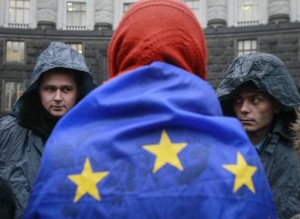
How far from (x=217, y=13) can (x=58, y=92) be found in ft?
64.0

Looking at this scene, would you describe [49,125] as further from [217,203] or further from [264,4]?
[264,4]

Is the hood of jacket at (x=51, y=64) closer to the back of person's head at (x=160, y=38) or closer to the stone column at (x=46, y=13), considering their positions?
the back of person's head at (x=160, y=38)

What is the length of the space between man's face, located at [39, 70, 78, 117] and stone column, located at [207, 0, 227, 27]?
19196mm

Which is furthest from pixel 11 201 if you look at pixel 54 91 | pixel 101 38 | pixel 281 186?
pixel 101 38

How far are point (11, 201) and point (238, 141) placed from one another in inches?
36.2

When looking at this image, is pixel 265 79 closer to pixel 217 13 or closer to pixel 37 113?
pixel 37 113

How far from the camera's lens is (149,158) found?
158 centimetres

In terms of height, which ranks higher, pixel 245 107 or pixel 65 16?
pixel 65 16

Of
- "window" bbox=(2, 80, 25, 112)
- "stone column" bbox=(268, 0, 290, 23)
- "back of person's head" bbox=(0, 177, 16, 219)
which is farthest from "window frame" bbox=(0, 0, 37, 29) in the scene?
"back of person's head" bbox=(0, 177, 16, 219)

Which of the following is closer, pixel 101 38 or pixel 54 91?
pixel 54 91

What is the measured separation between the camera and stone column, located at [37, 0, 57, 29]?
22.8 metres

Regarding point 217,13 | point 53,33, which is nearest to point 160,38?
point 217,13

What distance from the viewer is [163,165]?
157 centimetres

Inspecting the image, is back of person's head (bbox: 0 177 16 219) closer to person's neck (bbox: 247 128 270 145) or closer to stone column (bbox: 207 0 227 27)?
person's neck (bbox: 247 128 270 145)
